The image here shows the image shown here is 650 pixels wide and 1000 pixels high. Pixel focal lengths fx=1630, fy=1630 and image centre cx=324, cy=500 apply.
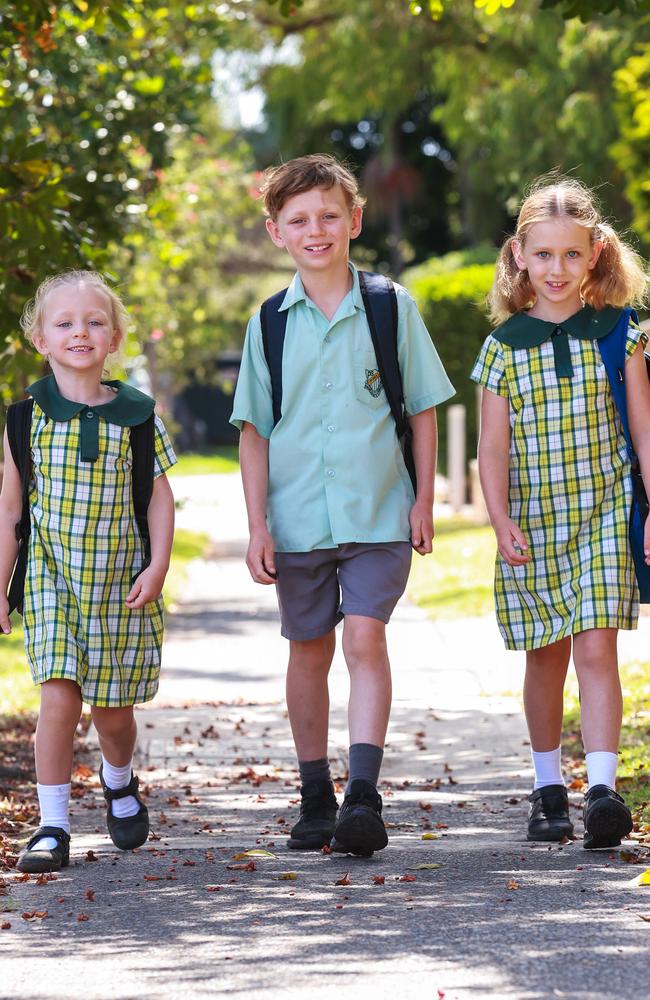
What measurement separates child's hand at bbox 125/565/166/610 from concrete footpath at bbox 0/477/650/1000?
729mm

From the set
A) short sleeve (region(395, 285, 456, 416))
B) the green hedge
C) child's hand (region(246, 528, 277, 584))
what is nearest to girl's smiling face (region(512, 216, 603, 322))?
short sleeve (region(395, 285, 456, 416))

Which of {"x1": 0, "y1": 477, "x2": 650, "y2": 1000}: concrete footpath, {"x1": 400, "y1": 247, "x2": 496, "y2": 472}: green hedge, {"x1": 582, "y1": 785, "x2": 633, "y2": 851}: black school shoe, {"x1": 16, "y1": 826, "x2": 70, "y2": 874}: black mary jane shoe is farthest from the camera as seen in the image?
{"x1": 400, "y1": 247, "x2": 496, "y2": 472}: green hedge

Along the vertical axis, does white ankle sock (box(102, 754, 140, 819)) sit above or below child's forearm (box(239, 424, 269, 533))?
below

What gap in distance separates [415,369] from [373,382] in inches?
5.6

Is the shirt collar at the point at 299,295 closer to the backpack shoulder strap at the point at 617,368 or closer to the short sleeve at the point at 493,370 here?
the short sleeve at the point at 493,370

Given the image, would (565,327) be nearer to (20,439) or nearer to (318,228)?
(318,228)

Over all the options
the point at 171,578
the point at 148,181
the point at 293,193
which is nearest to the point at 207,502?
the point at 171,578

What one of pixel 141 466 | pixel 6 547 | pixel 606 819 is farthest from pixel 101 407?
pixel 606 819

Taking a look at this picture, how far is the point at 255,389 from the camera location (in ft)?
15.7

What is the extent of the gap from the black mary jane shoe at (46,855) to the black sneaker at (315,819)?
649 mm

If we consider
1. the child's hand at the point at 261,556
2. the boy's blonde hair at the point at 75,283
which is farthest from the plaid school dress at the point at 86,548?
the child's hand at the point at 261,556

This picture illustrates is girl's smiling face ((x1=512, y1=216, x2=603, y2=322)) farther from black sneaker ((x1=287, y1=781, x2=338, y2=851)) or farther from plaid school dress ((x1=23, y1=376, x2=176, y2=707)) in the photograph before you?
black sneaker ((x1=287, y1=781, x2=338, y2=851))

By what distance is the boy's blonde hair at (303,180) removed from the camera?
477 cm

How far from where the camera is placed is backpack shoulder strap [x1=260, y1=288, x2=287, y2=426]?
478cm
